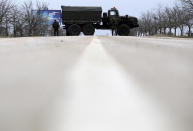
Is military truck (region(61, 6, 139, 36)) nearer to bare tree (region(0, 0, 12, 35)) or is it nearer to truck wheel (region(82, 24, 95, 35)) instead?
truck wheel (region(82, 24, 95, 35))

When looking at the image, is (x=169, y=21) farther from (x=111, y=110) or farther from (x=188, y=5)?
(x=111, y=110)

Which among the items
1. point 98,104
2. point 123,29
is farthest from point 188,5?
point 98,104

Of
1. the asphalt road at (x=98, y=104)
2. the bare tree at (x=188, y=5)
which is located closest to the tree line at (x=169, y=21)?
the bare tree at (x=188, y=5)

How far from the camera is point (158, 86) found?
75cm

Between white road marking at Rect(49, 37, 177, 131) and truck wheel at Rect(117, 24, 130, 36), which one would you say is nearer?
white road marking at Rect(49, 37, 177, 131)

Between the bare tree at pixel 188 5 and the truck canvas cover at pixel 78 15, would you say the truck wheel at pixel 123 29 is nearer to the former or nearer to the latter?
the truck canvas cover at pixel 78 15

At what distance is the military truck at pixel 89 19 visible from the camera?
2514 cm

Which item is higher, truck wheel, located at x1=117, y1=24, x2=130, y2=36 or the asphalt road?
truck wheel, located at x1=117, y1=24, x2=130, y2=36

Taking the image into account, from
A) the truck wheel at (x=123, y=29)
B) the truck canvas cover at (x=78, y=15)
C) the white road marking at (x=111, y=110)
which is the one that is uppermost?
the truck canvas cover at (x=78, y=15)

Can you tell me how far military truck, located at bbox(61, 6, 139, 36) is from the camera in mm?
25141

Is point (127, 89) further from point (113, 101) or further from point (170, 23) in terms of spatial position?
point (170, 23)

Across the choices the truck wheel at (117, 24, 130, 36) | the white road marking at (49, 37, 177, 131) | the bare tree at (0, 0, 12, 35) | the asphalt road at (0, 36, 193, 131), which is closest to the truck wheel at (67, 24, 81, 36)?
the truck wheel at (117, 24, 130, 36)

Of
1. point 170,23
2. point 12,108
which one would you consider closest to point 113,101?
point 12,108

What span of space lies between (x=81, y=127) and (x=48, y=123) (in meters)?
0.08
